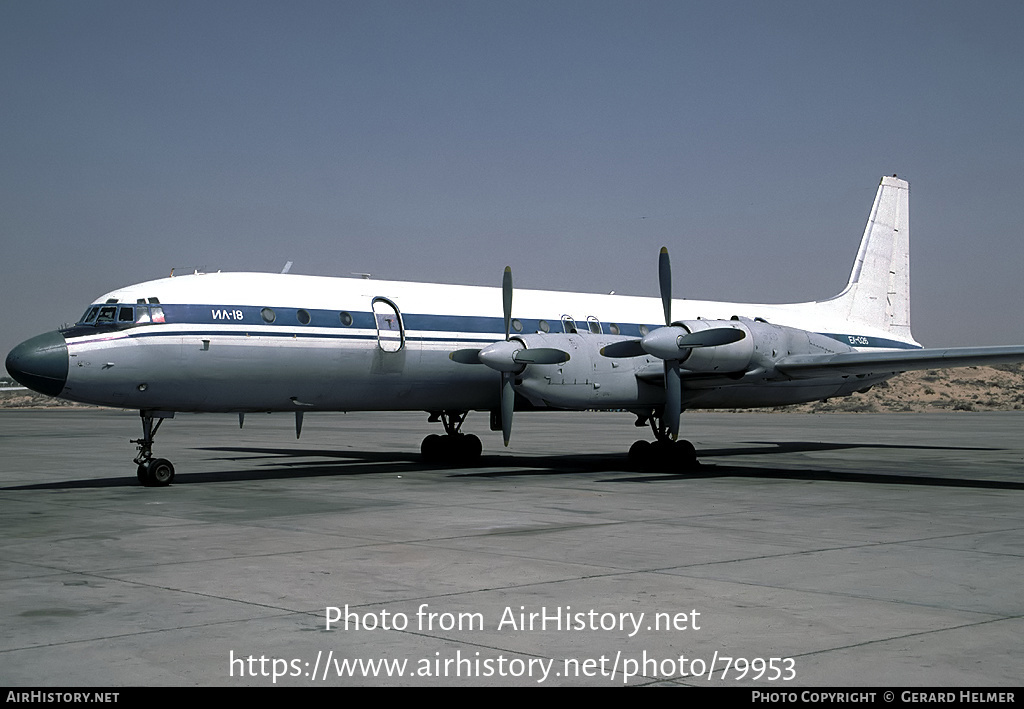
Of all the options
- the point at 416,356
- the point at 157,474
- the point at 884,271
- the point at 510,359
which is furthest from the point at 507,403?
the point at 884,271

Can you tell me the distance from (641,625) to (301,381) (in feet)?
43.0

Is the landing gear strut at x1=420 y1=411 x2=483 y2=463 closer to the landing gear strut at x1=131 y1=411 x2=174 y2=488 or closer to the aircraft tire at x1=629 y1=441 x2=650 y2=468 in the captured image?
the aircraft tire at x1=629 y1=441 x2=650 y2=468

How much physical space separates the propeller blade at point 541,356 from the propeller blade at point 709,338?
2.25 m

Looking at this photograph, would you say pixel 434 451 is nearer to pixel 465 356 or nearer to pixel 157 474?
pixel 465 356

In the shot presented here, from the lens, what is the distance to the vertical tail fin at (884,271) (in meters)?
28.5

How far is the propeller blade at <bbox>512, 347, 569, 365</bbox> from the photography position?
1977cm

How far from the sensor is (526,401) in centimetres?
2209

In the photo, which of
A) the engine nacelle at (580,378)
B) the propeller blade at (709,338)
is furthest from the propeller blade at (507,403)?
the propeller blade at (709,338)

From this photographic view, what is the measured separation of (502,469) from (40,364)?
31.0 feet

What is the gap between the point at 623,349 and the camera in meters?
20.3

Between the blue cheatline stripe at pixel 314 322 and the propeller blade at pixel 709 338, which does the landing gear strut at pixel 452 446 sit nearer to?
the blue cheatline stripe at pixel 314 322

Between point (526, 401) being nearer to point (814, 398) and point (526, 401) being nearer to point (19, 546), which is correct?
point (814, 398)

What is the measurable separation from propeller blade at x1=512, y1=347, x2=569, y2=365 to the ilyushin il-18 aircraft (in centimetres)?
3
